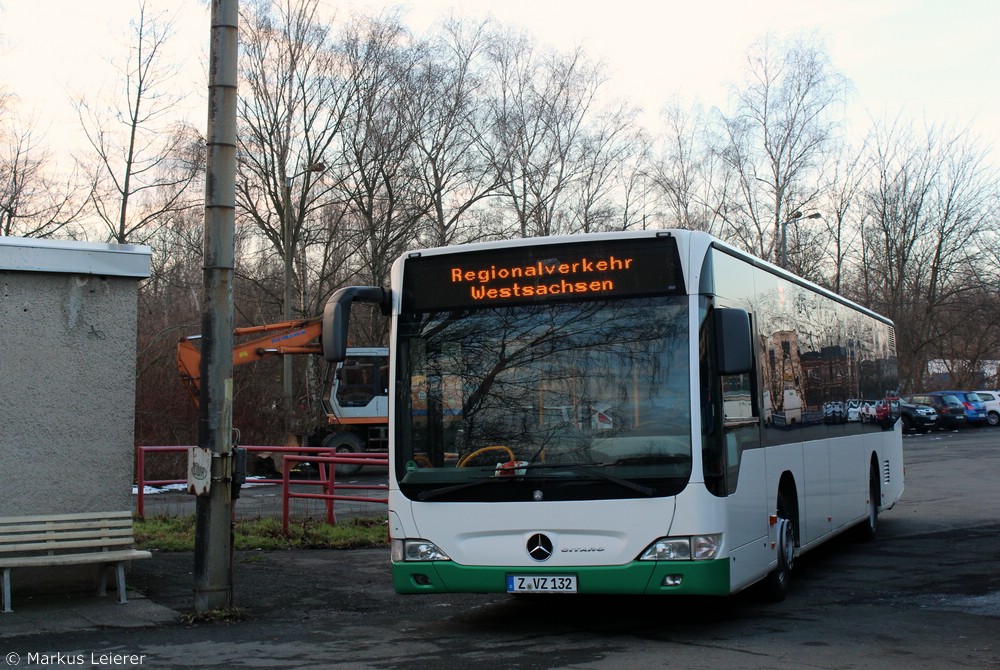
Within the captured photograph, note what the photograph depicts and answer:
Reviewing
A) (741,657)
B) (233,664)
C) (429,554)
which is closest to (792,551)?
(741,657)

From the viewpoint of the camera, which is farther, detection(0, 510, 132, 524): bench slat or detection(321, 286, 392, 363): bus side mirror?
detection(0, 510, 132, 524): bench slat

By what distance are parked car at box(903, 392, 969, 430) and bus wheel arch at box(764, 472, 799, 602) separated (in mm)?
39062

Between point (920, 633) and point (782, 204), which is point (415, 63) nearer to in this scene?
point (782, 204)

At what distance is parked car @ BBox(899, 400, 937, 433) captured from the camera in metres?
45.1

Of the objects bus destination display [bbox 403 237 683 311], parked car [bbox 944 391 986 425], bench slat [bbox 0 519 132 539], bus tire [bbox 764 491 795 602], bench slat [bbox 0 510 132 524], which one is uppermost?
bus destination display [bbox 403 237 683 311]

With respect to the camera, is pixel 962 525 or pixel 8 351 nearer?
pixel 8 351

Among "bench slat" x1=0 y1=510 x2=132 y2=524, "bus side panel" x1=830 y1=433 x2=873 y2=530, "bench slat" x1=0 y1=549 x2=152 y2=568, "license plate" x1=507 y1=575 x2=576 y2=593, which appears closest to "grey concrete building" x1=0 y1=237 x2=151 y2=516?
"bench slat" x1=0 y1=510 x2=132 y2=524

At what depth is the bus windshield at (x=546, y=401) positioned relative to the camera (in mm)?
7512

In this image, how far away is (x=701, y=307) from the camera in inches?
304

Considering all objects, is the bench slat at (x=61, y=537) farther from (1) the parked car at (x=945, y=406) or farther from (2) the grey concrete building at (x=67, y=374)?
(1) the parked car at (x=945, y=406)

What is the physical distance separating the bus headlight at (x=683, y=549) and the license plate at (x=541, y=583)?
1.94 ft

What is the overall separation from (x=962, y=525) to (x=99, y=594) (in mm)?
11195

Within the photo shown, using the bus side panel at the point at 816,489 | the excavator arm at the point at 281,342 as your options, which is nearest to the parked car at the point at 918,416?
the excavator arm at the point at 281,342

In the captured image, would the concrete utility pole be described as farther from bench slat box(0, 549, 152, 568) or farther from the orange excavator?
the orange excavator
